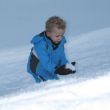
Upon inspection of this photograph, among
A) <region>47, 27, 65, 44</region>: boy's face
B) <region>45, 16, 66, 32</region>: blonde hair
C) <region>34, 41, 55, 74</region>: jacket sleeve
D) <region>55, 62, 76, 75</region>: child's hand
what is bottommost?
<region>55, 62, 76, 75</region>: child's hand

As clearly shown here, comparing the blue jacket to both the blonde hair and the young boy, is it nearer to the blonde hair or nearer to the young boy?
the young boy

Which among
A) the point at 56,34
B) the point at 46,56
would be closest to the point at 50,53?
the point at 46,56

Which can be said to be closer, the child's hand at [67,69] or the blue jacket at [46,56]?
the child's hand at [67,69]

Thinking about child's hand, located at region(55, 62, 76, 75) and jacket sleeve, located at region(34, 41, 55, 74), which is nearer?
child's hand, located at region(55, 62, 76, 75)

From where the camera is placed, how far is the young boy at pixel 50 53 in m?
3.80

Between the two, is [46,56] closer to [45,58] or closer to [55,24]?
[45,58]

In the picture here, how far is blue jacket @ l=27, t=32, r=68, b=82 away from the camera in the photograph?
12.7 feet

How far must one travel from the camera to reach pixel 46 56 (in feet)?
12.7

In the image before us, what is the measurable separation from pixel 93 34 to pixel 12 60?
2.29 metres

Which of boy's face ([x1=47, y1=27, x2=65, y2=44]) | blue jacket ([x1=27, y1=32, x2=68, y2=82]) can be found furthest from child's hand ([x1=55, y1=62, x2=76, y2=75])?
boy's face ([x1=47, y1=27, x2=65, y2=44])

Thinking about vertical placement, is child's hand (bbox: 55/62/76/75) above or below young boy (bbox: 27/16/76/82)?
below

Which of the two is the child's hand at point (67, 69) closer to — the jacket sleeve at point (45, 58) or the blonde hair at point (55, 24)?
the jacket sleeve at point (45, 58)

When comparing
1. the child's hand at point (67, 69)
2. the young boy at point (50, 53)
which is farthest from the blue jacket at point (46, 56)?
the child's hand at point (67, 69)

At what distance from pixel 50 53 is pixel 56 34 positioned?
0.21 m
